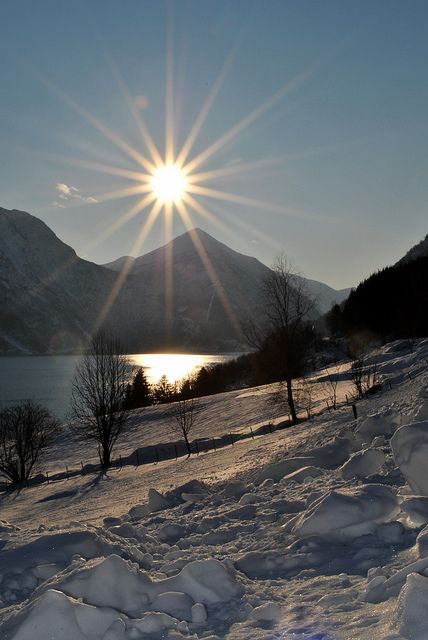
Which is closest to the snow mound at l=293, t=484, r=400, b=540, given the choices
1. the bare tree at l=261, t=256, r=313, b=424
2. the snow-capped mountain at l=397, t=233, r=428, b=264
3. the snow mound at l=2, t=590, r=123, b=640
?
the snow mound at l=2, t=590, r=123, b=640

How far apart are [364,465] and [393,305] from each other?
7701 centimetres

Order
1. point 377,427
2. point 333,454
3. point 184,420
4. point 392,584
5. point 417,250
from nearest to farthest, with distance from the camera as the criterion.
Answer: point 392,584 < point 333,454 < point 377,427 < point 184,420 < point 417,250

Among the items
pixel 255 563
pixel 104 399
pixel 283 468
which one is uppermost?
pixel 104 399

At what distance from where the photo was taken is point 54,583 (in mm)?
4723

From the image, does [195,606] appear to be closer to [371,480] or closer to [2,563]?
[2,563]

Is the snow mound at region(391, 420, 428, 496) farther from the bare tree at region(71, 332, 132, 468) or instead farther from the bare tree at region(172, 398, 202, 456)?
the bare tree at region(71, 332, 132, 468)

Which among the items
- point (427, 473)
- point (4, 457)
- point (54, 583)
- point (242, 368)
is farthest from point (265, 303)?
point (242, 368)

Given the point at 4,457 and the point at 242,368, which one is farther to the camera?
the point at 242,368

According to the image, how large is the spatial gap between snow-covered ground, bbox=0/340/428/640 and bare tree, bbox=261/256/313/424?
17.2 meters

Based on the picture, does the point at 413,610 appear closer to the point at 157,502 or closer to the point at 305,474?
the point at 305,474

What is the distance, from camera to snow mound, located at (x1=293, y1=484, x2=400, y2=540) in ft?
18.5

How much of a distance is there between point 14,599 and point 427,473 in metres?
5.02

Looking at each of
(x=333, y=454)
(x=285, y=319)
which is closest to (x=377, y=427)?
(x=333, y=454)

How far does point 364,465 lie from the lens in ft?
26.6
